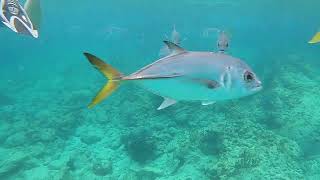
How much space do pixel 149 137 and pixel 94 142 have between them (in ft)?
5.33

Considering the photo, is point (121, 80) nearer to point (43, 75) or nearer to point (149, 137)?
point (149, 137)

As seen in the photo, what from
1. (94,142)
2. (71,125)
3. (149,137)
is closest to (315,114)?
(149,137)

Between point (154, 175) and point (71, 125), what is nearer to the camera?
point (154, 175)

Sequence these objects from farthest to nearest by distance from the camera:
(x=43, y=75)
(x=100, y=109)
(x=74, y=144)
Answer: (x=43, y=75)
(x=100, y=109)
(x=74, y=144)

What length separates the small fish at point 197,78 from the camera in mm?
2314

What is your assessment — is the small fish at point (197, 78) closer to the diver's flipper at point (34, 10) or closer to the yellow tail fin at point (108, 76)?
the yellow tail fin at point (108, 76)

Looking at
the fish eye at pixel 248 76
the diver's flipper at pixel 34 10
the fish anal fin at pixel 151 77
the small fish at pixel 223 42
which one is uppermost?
the diver's flipper at pixel 34 10

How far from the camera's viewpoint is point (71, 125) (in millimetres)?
10219

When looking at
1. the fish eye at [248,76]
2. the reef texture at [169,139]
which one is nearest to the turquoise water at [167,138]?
the reef texture at [169,139]

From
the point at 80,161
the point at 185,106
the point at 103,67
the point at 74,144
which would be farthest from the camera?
the point at 185,106

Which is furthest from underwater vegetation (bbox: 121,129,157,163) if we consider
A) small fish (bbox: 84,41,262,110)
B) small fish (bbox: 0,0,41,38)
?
small fish (bbox: 0,0,41,38)

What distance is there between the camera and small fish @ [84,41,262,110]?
7.59 feet

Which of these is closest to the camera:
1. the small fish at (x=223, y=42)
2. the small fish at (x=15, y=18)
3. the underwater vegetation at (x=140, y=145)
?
the small fish at (x=15, y=18)

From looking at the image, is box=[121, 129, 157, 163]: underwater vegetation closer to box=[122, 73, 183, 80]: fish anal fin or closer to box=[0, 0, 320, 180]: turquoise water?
box=[0, 0, 320, 180]: turquoise water
